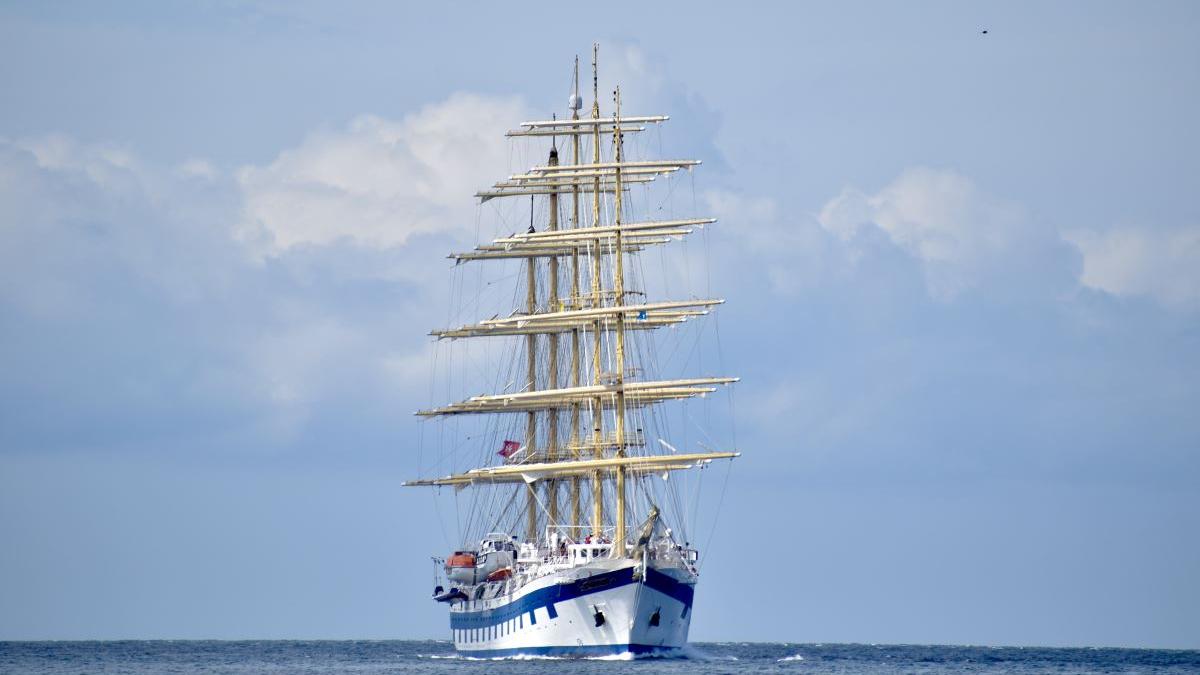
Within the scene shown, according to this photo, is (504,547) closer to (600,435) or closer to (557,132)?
(600,435)

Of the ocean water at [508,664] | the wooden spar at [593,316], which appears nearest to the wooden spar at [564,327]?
the wooden spar at [593,316]

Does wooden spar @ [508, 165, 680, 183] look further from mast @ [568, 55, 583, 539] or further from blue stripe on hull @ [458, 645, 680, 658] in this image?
blue stripe on hull @ [458, 645, 680, 658]

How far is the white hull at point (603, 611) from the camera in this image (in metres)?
114

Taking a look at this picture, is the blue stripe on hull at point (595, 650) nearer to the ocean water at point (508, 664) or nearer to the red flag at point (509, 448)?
the ocean water at point (508, 664)

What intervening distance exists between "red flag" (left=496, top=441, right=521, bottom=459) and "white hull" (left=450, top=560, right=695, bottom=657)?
20.2 m

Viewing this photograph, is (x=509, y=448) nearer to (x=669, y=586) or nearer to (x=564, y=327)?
(x=564, y=327)

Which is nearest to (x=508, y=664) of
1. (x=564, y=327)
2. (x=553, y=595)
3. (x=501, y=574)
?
(x=553, y=595)

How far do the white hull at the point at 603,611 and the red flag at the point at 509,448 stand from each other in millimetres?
20225

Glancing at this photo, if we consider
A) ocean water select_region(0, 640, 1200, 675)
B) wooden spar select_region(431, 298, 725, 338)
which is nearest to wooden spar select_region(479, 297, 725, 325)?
wooden spar select_region(431, 298, 725, 338)

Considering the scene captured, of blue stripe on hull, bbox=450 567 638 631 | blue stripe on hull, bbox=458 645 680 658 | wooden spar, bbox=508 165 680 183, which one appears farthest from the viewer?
wooden spar, bbox=508 165 680 183

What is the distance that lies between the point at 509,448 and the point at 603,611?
109 feet

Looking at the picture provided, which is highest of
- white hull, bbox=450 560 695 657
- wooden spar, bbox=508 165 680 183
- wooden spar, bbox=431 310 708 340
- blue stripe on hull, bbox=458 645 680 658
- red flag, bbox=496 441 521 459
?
wooden spar, bbox=508 165 680 183

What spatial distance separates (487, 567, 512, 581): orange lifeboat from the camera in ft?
444

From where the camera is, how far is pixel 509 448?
146500 mm
